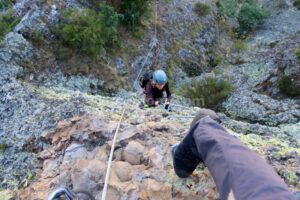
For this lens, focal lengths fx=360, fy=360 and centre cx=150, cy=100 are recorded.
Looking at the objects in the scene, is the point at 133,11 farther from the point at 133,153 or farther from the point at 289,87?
the point at 133,153

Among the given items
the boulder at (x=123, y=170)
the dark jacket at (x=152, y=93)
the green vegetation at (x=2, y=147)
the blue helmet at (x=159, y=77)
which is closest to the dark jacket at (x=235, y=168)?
the boulder at (x=123, y=170)

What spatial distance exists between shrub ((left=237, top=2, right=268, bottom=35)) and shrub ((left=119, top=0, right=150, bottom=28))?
6674 mm

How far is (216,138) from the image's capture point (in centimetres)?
345

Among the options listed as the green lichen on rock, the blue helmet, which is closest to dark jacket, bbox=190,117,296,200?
the green lichen on rock

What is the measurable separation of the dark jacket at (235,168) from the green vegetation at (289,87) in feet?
31.8

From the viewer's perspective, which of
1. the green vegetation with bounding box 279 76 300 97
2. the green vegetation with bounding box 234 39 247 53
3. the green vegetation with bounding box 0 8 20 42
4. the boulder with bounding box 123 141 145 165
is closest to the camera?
the boulder with bounding box 123 141 145 165

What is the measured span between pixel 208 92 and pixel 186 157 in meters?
8.83

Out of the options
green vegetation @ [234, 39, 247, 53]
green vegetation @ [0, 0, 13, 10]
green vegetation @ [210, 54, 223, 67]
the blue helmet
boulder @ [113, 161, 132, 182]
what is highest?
green vegetation @ [0, 0, 13, 10]

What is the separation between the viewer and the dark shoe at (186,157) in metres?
3.98

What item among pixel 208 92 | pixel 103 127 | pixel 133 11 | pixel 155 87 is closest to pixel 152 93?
pixel 155 87

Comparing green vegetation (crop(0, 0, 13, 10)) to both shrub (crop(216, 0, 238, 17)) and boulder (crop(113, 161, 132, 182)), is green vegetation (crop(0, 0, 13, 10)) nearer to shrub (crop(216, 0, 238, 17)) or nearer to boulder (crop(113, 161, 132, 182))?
boulder (crop(113, 161, 132, 182))

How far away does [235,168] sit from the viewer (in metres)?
3.00

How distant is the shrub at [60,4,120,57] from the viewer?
10477mm

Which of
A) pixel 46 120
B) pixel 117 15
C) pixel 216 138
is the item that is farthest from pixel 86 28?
pixel 216 138
